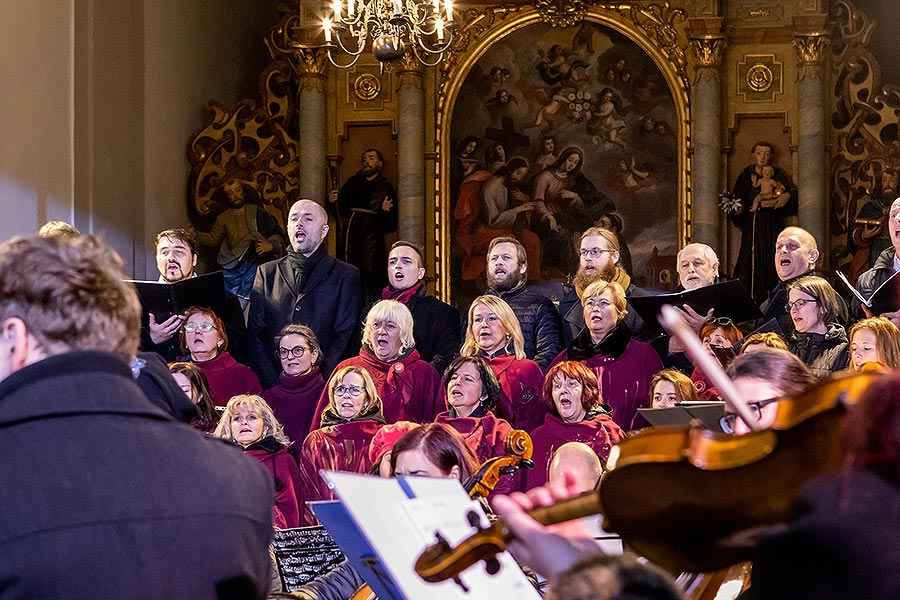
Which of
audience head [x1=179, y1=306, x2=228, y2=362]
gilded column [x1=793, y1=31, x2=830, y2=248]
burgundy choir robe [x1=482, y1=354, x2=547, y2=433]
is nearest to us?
burgundy choir robe [x1=482, y1=354, x2=547, y2=433]

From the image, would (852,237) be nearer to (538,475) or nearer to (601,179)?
(601,179)

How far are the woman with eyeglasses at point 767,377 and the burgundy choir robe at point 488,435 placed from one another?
4016 millimetres

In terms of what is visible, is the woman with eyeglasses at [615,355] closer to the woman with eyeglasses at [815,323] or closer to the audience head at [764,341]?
the audience head at [764,341]

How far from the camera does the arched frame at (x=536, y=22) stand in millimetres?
14594

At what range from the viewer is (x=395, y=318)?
26.3 feet

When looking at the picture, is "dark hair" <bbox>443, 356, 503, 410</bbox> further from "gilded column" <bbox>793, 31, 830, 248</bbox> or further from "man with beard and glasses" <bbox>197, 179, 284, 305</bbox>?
"gilded column" <bbox>793, 31, 830, 248</bbox>

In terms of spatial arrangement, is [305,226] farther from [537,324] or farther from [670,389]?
[670,389]

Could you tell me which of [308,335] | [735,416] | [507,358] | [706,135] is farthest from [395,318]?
[706,135]

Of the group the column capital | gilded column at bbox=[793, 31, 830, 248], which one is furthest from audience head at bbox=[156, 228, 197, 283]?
the column capital

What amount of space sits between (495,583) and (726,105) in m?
12.5

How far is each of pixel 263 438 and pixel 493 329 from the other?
1.54m

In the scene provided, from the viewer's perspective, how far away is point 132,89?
13008mm

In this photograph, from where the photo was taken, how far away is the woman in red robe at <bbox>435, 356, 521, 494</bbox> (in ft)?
23.0

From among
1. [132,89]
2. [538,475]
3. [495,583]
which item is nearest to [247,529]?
[495,583]
